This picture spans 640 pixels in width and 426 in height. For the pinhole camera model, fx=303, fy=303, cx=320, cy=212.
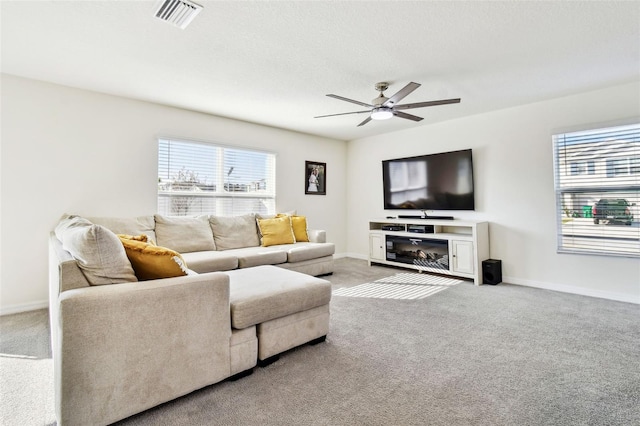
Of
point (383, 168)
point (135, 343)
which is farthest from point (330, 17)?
point (383, 168)

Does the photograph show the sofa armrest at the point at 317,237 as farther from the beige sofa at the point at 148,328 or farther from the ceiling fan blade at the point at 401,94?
the beige sofa at the point at 148,328

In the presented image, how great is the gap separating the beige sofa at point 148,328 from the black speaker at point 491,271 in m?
2.75

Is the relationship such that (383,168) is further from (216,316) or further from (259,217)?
(216,316)

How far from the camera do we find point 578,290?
353 cm

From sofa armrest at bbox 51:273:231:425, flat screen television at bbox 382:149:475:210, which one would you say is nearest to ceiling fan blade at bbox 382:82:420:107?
flat screen television at bbox 382:149:475:210

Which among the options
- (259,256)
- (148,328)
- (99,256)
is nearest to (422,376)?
(148,328)

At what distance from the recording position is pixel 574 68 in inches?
114

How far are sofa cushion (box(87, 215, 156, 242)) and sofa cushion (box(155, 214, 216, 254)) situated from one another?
0.07m

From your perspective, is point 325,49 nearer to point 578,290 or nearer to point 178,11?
point 178,11

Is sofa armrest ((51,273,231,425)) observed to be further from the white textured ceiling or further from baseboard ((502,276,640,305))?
baseboard ((502,276,640,305))

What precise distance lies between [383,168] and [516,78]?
256 centimetres

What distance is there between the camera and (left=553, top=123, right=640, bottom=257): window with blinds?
3.27 m

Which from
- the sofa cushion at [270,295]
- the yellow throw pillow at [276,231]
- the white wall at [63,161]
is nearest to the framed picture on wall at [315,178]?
the yellow throw pillow at [276,231]

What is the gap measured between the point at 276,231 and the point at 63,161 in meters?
2.51
